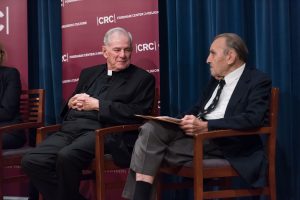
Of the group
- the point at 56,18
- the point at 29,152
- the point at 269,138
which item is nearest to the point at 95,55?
the point at 56,18

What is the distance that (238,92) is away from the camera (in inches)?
112

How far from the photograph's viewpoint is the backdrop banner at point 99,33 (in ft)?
12.0

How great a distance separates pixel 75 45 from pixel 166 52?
806 millimetres

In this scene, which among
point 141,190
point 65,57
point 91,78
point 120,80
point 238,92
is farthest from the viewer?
point 65,57

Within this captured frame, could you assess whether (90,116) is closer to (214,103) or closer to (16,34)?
(214,103)

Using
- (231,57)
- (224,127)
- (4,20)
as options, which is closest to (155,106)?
(231,57)

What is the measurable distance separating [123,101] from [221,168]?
916mm

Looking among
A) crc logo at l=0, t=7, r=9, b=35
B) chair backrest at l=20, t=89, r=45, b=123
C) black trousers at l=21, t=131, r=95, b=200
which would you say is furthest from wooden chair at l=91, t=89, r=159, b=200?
crc logo at l=0, t=7, r=9, b=35

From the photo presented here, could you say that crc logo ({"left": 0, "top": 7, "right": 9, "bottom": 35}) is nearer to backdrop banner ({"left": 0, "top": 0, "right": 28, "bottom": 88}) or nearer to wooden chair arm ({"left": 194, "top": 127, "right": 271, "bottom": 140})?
backdrop banner ({"left": 0, "top": 0, "right": 28, "bottom": 88})

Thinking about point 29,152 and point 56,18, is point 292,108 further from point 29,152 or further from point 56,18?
point 56,18

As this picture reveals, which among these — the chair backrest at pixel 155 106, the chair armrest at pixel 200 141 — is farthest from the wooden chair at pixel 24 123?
the chair armrest at pixel 200 141

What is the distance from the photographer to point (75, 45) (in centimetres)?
405

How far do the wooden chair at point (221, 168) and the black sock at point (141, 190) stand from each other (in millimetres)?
211

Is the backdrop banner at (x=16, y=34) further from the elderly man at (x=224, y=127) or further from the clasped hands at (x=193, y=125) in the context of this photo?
the clasped hands at (x=193, y=125)
